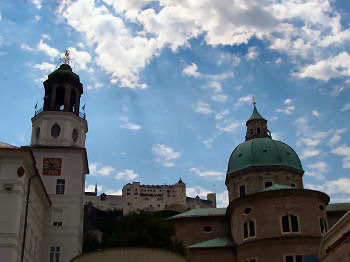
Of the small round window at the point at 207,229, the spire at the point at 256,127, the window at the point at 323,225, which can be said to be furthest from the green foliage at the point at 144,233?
the spire at the point at 256,127

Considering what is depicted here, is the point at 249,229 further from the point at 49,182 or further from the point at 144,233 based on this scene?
the point at 49,182

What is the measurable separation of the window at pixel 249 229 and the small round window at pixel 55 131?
63.0 ft

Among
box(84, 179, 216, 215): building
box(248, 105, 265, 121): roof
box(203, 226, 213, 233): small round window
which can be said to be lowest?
box(203, 226, 213, 233): small round window

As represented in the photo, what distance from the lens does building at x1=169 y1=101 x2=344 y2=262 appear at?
3802cm

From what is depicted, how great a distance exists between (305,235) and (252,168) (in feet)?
38.3

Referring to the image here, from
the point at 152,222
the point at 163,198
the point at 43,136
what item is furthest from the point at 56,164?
the point at 163,198

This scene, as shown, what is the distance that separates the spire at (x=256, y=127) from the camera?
5616cm

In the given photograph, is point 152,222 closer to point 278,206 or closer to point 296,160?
point 278,206

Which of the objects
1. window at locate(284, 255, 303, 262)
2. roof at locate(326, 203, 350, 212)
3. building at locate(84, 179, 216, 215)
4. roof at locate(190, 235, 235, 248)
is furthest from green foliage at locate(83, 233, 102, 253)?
window at locate(284, 255, 303, 262)

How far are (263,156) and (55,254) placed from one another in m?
23.5

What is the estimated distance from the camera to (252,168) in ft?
159

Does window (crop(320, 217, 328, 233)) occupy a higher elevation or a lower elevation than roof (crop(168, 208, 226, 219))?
lower

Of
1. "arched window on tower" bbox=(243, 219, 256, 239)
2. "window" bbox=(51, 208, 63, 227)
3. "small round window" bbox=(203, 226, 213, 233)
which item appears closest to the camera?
"window" bbox=(51, 208, 63, 227)

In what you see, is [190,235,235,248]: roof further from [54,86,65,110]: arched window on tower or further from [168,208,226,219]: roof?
[54,86,65,110]: arched window on tower
